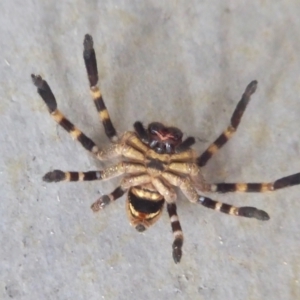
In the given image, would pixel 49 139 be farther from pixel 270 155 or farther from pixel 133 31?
pixel 270 155

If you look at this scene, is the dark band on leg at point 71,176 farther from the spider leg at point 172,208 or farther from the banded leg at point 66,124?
the spider leg at point 172,208

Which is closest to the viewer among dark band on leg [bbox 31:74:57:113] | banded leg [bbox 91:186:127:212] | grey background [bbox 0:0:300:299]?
dark band on leg [bbox 31:74:57:113]

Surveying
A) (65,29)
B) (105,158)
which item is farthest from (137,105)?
(65,29)

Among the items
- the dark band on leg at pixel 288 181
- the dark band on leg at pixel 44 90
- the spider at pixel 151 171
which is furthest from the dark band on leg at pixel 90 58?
the dark band on leg at pixel 288 181

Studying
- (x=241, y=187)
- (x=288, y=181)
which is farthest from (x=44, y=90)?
(x=288, y=181)

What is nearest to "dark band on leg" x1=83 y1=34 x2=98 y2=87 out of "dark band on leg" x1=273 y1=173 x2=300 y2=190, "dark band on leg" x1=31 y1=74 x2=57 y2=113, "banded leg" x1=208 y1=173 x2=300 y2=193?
"dark band on leg" x1=31 y1=74 x2=57 y2=113

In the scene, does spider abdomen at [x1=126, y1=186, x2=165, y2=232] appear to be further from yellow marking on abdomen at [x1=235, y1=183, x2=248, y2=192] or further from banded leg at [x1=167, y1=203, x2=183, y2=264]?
yellow marking on abdomen at [x1=235, y1=183, x2=248, y2=192]

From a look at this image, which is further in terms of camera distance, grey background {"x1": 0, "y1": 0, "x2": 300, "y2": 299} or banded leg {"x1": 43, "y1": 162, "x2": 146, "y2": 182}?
grey background {"x1": 0, "y1": 0, "x2": 300, "y2": 299}
